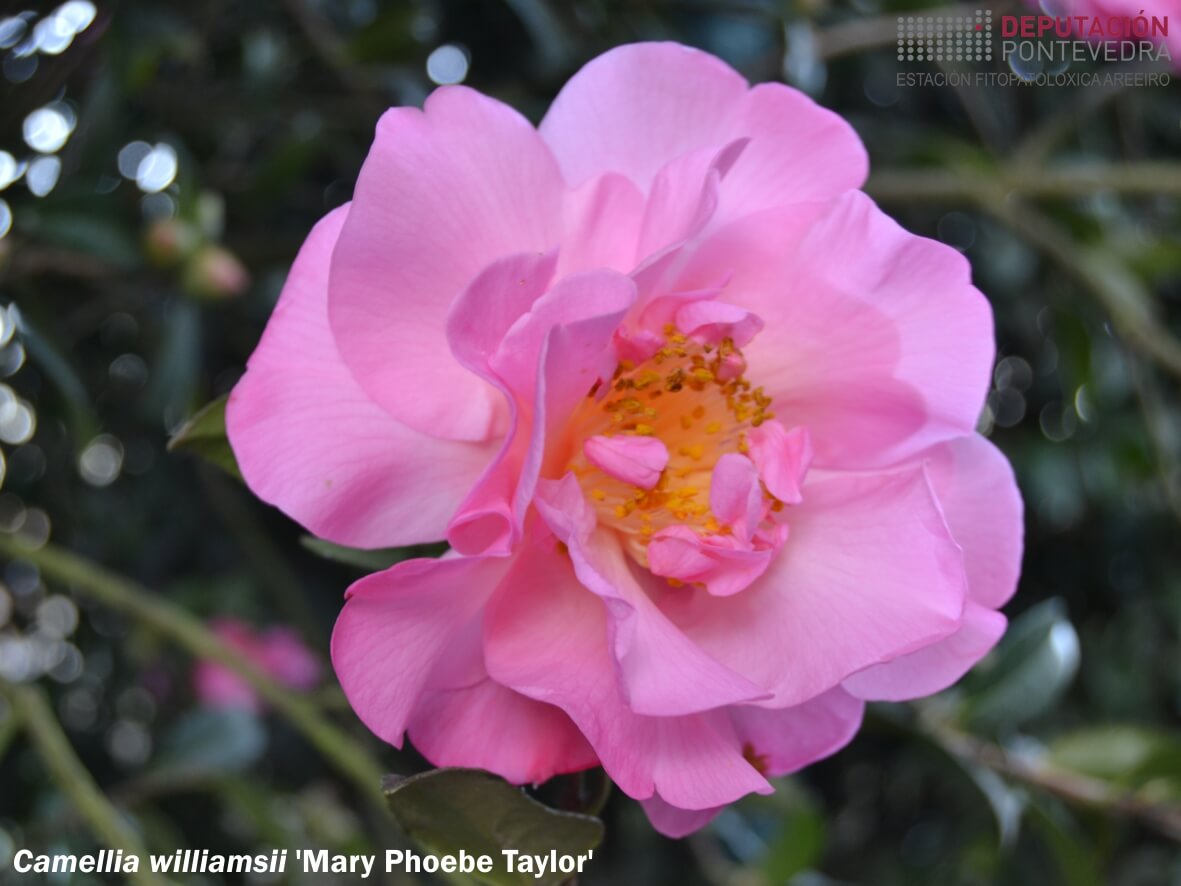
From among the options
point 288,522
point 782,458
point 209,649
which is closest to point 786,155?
point 782,458

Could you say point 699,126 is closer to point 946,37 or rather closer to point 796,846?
point 796,846

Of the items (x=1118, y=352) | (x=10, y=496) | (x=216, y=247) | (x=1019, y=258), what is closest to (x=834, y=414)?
(x=216, y=247)

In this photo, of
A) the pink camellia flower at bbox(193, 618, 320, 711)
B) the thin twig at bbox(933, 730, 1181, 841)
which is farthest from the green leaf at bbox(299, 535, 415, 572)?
the pink camellia flower at bbox(193, 618, 320, 711)

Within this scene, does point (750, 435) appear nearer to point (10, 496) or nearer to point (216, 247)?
point (216, 247)

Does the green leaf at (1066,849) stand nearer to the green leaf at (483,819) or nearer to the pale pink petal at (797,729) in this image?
the pale pink petal at (797,729)

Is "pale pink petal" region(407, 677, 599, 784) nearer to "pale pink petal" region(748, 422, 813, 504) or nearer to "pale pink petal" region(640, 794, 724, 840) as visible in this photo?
"pale pink petal" region(640, 794, 724, 840)
